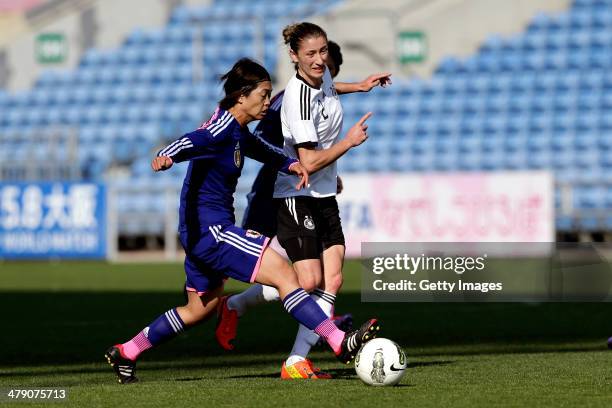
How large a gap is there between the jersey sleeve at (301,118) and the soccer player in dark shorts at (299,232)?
0.01m

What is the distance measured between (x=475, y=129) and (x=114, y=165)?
6976 mm

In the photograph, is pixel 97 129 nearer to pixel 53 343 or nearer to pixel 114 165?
pixel 114 165

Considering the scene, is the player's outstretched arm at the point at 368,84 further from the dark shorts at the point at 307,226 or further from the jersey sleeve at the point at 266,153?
the jersey sleeve at the point at 266,153

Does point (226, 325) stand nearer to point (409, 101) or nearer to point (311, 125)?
point (311, 125)

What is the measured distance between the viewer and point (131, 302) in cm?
1264

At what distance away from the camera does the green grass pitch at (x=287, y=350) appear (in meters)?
5.70

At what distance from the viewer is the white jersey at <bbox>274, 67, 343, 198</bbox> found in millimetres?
6820

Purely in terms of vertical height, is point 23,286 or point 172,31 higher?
point 172,31

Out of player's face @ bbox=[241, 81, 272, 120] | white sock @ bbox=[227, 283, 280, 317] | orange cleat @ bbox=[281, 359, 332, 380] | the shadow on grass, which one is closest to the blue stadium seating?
the shadow on grass

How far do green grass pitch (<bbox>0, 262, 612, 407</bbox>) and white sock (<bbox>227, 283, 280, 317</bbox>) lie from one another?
337mm

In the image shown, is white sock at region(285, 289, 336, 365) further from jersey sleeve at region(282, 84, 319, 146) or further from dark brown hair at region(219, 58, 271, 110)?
dark brown hair at region(219, 58, 271, 110)

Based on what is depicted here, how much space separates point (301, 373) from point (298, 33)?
1808 mm

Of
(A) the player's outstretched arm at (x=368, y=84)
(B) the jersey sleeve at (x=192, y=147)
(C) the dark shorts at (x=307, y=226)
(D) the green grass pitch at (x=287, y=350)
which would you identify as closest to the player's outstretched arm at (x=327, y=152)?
(C) the dark shorts at (x=307, y=226)

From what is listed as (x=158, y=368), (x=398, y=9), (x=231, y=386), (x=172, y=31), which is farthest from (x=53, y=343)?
(x=172, y=31)
